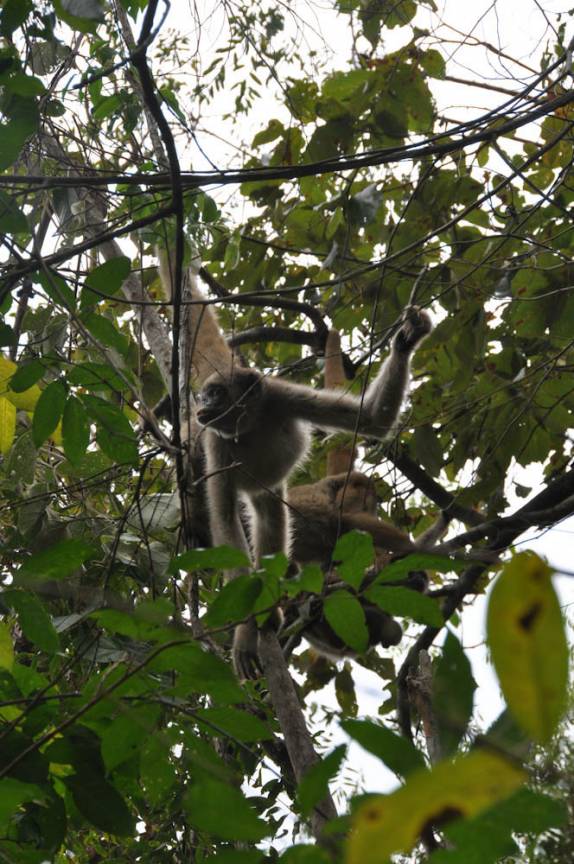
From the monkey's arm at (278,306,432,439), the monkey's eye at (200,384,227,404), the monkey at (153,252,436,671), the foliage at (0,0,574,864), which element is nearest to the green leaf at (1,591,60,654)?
the foliage at (0,0,574,864)

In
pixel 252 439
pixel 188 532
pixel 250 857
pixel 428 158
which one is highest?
pixel 428 158

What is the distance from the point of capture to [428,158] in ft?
16.8

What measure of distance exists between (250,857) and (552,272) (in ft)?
12.8

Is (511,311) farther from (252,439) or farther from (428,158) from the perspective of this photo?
(252,439)

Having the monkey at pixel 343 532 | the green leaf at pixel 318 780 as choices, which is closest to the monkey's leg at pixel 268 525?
the monkey at pixel 343 532

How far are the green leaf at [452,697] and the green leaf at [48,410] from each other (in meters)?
2.13

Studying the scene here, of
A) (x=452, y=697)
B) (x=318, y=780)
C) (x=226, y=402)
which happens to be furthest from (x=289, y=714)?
(x=226, y=402)

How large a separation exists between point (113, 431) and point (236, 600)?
1263 mm

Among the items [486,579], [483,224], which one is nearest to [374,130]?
[483,224]

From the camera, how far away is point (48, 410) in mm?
2877

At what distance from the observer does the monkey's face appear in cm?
556

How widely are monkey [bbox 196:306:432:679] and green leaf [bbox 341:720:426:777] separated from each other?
4.27m

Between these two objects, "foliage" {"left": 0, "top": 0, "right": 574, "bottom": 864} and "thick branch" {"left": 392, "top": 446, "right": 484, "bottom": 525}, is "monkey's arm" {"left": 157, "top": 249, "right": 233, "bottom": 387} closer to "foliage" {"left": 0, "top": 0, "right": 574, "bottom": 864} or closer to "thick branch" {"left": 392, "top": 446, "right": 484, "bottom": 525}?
"foliage" {"left": 0, "top": 0, "right": 574, "bottom": 864}

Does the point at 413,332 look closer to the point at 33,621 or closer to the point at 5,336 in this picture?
the point at 5,336
